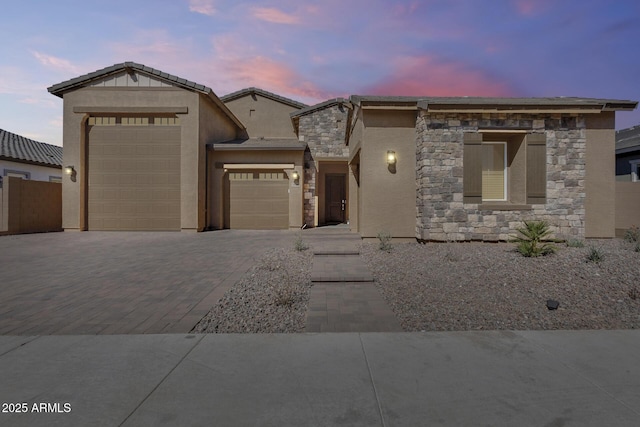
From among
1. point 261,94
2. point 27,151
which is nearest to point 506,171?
point 261,94

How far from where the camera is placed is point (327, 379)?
2686mm

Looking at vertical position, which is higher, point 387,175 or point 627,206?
point 387,175

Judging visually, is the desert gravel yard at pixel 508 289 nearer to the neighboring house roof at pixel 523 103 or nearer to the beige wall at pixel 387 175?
the beige wall at pixel 387 175

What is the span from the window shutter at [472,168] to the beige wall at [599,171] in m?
3.27

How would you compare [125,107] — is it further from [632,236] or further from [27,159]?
[632,236]

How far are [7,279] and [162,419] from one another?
576cm

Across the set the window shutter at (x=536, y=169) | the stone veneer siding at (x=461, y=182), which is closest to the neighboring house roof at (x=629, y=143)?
the stone veneer siding at (x=461, y=182)

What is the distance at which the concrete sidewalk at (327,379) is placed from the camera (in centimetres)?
223

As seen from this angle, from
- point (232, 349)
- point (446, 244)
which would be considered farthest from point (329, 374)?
point (446, 244)

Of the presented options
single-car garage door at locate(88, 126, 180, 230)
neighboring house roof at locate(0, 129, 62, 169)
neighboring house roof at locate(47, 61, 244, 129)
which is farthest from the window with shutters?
neighboring house roof at locate(0, 129, 62, 169)

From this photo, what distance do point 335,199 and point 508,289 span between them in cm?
Answer: 1331

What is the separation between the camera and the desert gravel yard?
3994 millimetres

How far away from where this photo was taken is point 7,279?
19.1 feet

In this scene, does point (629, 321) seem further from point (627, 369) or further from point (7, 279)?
point (7, 279)
